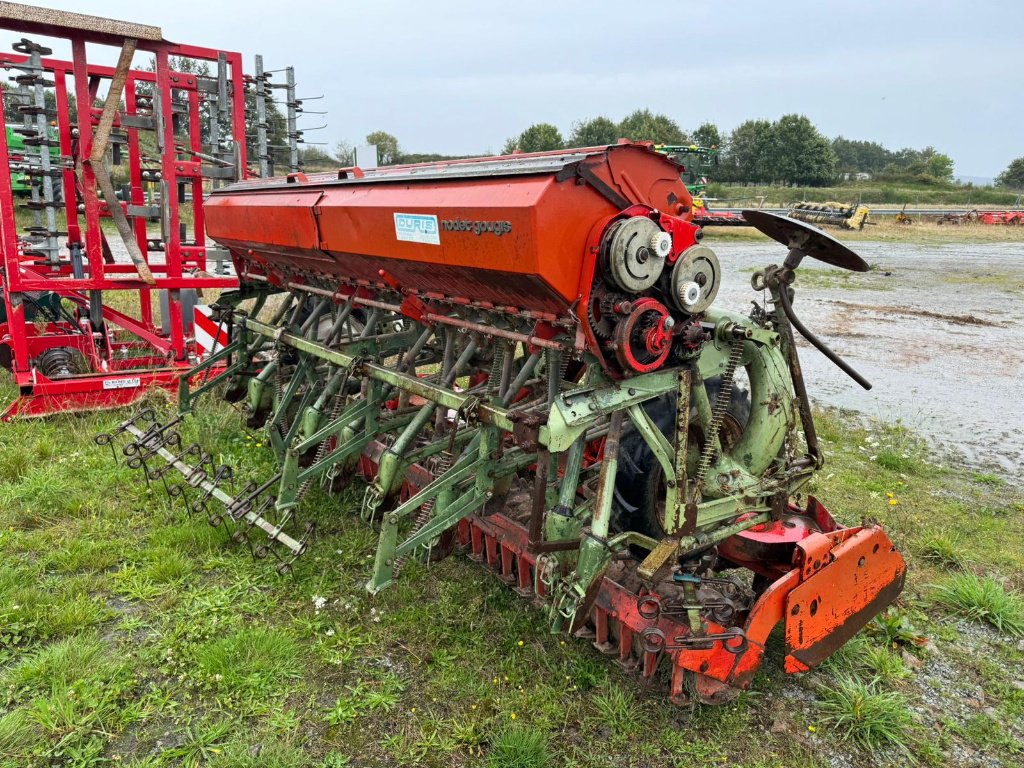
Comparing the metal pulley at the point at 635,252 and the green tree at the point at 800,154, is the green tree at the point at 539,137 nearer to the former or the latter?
the green tree at the point at 800,154

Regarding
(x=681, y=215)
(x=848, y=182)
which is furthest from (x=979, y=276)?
(x=848, y=182)

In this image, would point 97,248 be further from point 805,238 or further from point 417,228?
point 805,238

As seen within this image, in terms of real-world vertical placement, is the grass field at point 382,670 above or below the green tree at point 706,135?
below

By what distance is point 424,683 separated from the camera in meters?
3.42

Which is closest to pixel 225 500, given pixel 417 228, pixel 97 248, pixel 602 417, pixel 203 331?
pixel 417 228

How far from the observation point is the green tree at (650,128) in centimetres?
5283

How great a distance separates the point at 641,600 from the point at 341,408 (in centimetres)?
252

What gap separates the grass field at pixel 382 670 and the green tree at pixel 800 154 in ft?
179

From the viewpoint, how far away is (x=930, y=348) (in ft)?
34.5

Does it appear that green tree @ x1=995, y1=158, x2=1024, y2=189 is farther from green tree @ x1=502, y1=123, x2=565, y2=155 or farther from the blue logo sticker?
the blue logo sticker

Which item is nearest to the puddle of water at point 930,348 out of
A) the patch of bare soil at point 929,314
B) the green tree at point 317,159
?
the patch of bare soil at point 929,314

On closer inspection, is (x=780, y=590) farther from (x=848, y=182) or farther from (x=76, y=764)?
(x=848, y=182)

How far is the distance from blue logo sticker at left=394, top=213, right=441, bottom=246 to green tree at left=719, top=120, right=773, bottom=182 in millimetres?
57511

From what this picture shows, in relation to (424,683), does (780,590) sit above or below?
above
